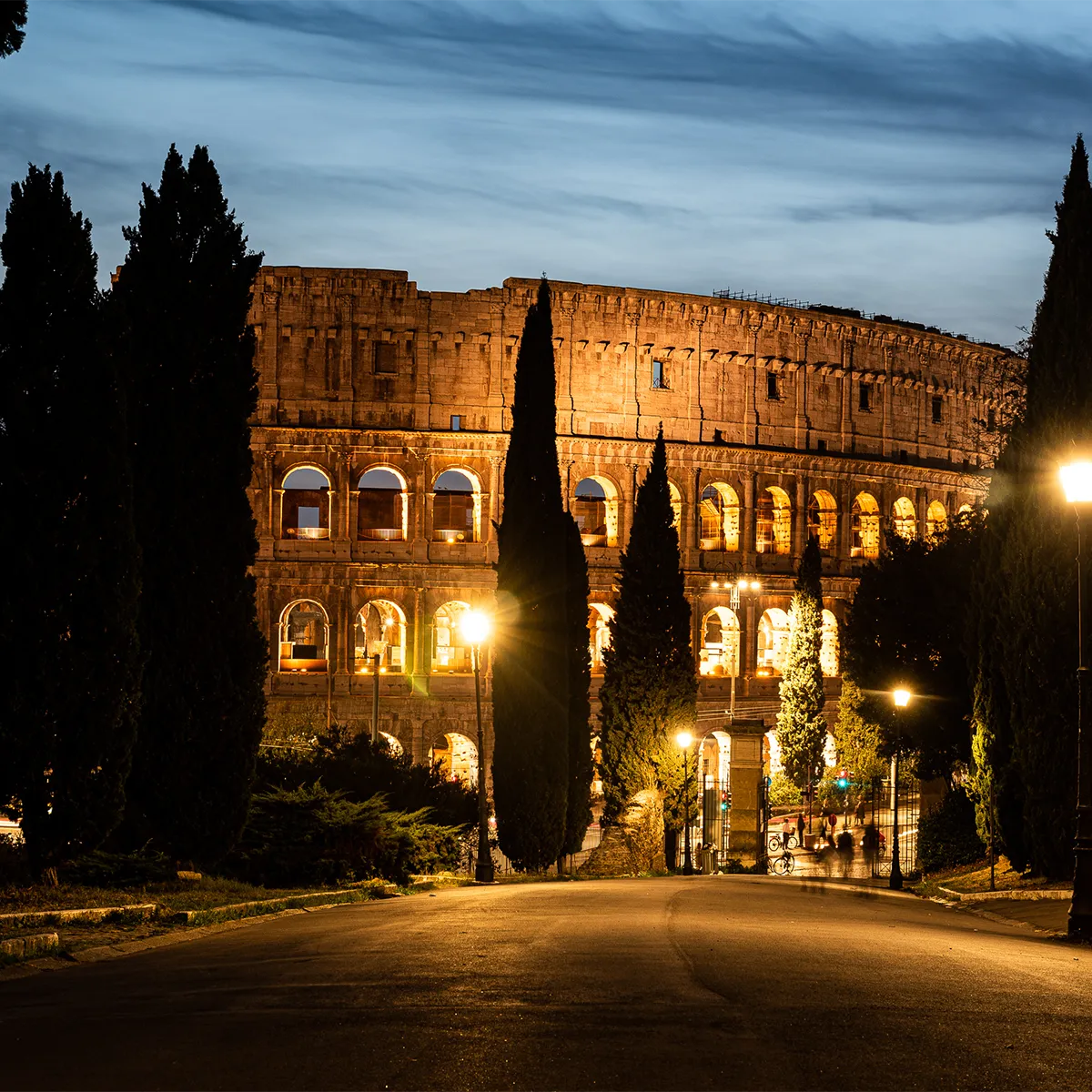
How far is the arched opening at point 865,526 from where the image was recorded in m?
58.6

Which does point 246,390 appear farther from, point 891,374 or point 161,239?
point 891,374

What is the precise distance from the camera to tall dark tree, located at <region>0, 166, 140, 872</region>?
1464cm

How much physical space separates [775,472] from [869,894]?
3287cm

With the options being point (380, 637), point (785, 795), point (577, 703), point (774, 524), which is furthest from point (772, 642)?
point (577, 703)

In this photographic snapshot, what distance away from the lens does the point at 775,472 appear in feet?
184

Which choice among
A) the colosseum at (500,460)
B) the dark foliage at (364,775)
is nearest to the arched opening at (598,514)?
the colosseum at (500,460)

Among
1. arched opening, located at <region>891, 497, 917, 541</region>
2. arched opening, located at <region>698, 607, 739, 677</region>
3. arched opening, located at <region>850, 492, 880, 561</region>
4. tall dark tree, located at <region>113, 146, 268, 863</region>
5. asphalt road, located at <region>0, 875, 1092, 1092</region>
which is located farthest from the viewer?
arched opening, located at <region>891, 497, 917, 541</region>

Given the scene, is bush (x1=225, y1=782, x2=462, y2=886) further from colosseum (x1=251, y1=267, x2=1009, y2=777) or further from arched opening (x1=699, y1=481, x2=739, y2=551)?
arched opening (x1=699, y1=481, x2=739, y2=551)

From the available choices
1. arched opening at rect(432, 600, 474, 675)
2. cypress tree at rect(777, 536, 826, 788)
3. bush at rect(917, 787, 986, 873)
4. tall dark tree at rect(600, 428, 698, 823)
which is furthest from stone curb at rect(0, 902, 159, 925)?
cypress tree at rect(777, 536, 826, 788)

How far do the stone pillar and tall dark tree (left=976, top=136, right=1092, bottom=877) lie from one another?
16.2m

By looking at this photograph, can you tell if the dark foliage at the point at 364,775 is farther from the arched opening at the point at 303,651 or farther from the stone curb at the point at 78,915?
the arched opening at the point at 303,651

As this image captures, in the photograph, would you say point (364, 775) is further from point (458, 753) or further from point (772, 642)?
point (772, 642)

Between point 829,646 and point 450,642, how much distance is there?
15.4 metres

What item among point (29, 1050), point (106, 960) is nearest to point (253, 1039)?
point (29, 1050)
